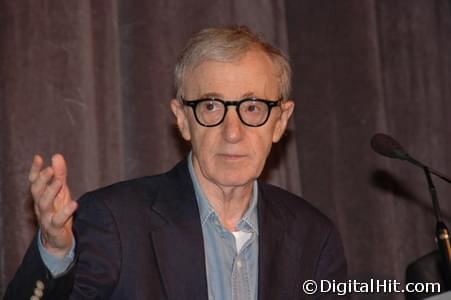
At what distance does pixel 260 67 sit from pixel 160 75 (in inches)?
36.9

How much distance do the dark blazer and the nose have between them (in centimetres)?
26

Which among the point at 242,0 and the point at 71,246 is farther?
the point at 242,0

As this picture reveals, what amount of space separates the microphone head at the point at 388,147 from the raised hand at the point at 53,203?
3.23ft

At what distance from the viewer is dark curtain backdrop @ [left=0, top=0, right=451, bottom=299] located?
2.79 metres

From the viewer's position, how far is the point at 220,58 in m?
2.25

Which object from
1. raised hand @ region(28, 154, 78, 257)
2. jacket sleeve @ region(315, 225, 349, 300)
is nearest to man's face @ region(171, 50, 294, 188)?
jacket sleeve @ region(315, 225, 349, 300)

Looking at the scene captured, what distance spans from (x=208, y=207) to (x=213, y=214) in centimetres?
3

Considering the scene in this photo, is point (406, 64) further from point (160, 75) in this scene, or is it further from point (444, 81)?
point (160, 75)

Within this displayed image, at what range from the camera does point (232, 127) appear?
220cm

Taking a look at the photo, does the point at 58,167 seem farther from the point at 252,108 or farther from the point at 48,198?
the point at 252,108

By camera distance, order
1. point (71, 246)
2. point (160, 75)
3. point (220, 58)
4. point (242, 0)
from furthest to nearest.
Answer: point (242, 0)
point (160, 75)
point (220, 58)
point (71, 246)

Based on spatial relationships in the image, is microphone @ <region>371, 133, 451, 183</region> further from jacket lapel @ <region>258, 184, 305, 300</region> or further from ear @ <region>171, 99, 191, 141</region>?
ear @ <region>171, 99, 191, 141</region>

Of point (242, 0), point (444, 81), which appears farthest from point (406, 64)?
point (242, 0)

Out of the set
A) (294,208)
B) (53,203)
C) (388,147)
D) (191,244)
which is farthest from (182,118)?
(53,203)
